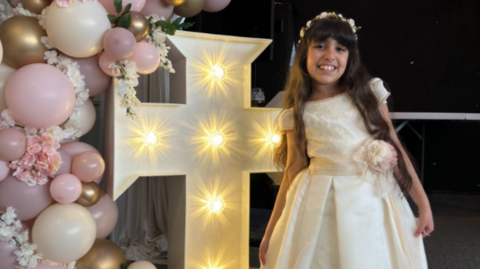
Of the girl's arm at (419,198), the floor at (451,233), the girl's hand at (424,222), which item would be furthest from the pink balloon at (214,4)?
the floor at (451,233)

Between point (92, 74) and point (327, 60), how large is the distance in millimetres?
867

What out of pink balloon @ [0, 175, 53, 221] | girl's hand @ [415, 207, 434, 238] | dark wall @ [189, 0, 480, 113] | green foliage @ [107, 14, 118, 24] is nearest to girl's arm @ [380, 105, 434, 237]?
girl's hand @ [415, 207, 434, 238]

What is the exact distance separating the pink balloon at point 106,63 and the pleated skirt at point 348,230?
815 mm

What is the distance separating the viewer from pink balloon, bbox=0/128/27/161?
1.33 m

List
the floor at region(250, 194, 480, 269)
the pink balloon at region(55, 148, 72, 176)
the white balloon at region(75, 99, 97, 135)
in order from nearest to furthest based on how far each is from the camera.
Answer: the pink balloon at region(55, 148, 72, 176) < the white balloon at region(75, 99, 97, 135) < the floor at region(250, 194, 480, 269)

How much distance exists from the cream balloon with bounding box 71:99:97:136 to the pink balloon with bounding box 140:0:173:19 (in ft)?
1.34

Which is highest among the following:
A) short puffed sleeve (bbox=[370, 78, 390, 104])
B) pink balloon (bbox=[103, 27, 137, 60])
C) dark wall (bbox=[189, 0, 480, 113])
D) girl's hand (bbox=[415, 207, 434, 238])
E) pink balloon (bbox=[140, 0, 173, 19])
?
dark wall (bbox=[189, 0, 480, 113])

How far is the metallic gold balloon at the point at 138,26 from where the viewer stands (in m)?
Answer: 1.46

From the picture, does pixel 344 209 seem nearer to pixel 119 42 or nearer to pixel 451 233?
pixel 119 42

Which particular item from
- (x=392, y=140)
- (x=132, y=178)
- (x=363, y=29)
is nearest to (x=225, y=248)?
(x=132, y=178)

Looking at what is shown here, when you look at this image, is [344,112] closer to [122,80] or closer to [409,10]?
[122,80]

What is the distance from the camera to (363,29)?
508 centimetres

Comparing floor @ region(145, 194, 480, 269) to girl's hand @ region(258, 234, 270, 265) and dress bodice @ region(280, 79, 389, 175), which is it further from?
dress bodice @ region(280, 79, 389, 175)

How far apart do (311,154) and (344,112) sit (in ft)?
0.69
